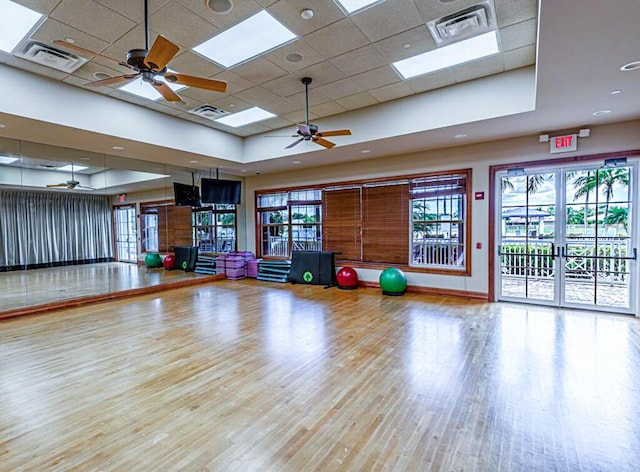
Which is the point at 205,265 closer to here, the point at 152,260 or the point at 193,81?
the point at 152,260

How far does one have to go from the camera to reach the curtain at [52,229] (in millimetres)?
6121

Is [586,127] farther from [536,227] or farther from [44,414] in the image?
[44,414]

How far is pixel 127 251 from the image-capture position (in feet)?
27.2

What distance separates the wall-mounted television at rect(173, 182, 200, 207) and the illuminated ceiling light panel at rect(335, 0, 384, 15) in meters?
6.99

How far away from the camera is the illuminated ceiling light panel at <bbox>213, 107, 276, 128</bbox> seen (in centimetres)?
633

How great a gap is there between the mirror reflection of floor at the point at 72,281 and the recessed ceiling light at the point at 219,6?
602 centimetres

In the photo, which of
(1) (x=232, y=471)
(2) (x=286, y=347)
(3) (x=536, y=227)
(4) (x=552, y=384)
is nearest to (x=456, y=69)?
(3) (x=536, y=227)

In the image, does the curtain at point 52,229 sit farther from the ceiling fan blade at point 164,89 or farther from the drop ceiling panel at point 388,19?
the drop ceiling panel at point 388,19

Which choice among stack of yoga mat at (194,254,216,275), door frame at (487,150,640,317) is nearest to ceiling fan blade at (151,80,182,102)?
door frame at (487,150,640,317)

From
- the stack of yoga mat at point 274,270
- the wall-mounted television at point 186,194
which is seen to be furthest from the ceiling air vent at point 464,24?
the wall-mounted television at point 186,194

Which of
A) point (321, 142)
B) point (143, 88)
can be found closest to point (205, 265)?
point (143, 88)

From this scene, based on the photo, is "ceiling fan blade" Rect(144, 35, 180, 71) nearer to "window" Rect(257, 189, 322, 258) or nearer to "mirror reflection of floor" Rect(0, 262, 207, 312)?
"mirror reflection of floor" Rect(0, 262, 207, 312)

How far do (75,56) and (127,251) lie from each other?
17.2 ft

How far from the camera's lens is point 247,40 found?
3.97m
